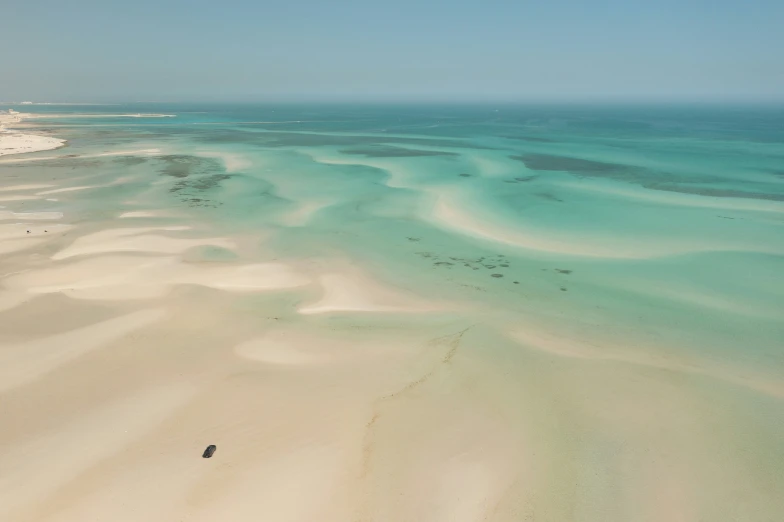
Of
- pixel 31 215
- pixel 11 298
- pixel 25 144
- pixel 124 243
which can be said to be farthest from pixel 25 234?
pixel 25 144

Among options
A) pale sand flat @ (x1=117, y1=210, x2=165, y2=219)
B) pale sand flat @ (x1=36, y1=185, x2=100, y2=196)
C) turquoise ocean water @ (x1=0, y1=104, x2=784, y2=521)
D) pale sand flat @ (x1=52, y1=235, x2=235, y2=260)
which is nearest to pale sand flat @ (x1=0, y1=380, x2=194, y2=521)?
turquoise ocean water @ (x1=0, y1=104, x2=784, y2=521)

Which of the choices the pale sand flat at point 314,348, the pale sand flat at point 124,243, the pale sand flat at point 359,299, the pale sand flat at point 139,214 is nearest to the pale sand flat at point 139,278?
the pale sand flat at point 124,243

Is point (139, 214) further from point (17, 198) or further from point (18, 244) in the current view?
point (17, 198)

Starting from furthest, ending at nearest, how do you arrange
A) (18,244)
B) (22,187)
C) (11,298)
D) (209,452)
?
(22,187) → (18,244) → (11,298) → (209,452)

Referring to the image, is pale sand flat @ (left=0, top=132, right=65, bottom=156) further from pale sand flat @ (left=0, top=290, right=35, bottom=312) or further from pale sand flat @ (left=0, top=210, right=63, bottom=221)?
pale sand flat @ (left=0, top=290, right=35, bottom=312)

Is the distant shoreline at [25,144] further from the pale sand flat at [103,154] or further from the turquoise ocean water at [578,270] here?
the turquoise ocean water at [578,270]

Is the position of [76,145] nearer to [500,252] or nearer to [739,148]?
[500,252]
